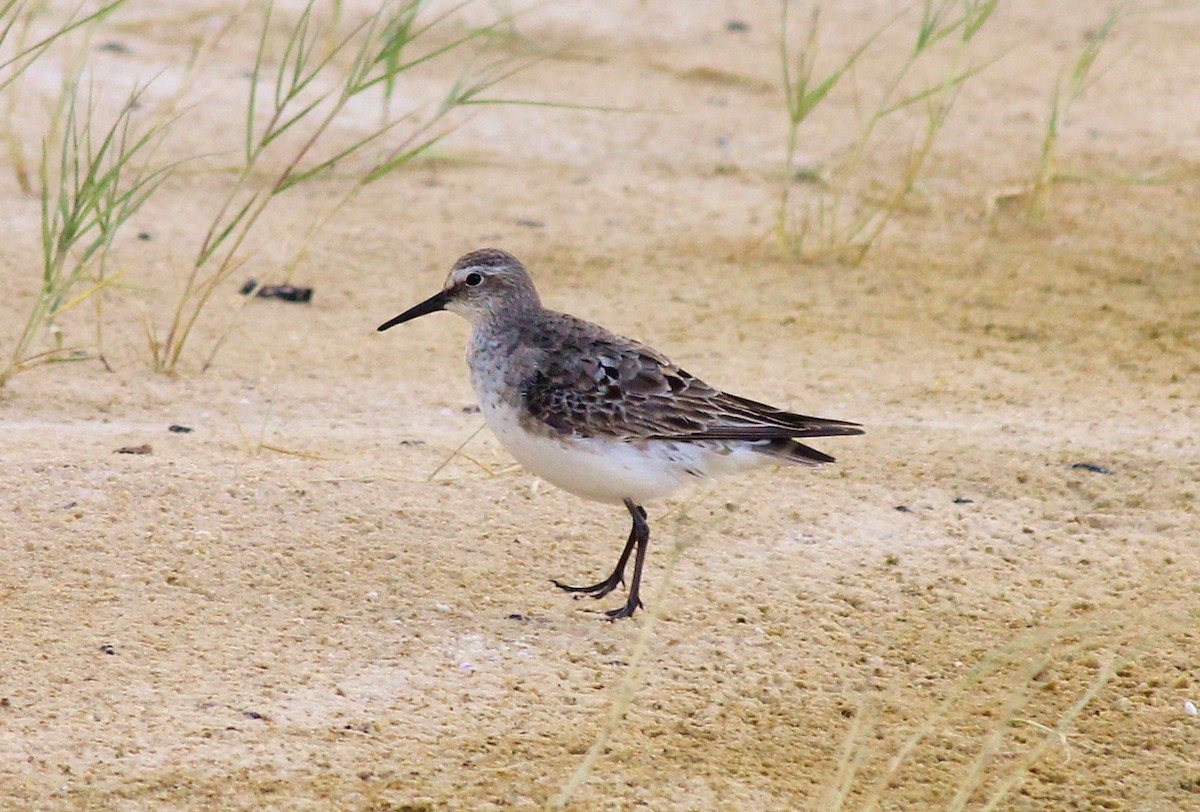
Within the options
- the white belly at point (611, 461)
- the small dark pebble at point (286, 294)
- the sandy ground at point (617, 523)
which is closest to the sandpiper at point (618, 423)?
the white belly at point (611, 461)

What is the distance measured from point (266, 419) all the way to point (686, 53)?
5848mm

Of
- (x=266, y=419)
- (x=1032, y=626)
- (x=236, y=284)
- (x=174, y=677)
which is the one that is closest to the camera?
(x=174, y=677)

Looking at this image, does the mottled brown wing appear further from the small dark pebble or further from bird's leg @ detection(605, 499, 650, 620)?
the small dark pebble

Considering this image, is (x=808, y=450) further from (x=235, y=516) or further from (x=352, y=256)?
(x=352, y=256)

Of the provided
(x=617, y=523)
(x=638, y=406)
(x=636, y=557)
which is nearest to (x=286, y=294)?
(x=617, y=523)

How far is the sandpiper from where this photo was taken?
4.40 meters

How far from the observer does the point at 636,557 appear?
444cm

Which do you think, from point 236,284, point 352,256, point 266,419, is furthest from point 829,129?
point 266,419

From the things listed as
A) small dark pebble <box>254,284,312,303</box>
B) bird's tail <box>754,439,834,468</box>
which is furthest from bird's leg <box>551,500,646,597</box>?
small dark pebble <box>254,284,312,303</box>

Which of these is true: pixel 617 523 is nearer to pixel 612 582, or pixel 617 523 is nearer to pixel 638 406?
pixel 612 582

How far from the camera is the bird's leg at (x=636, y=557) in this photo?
14.4 feet

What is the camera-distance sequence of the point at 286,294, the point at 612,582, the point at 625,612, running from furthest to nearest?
the point at 286,294
the point at 612,582
the point at 625,612

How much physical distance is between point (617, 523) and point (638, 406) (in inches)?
27.8

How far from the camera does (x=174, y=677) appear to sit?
3.82 meters
